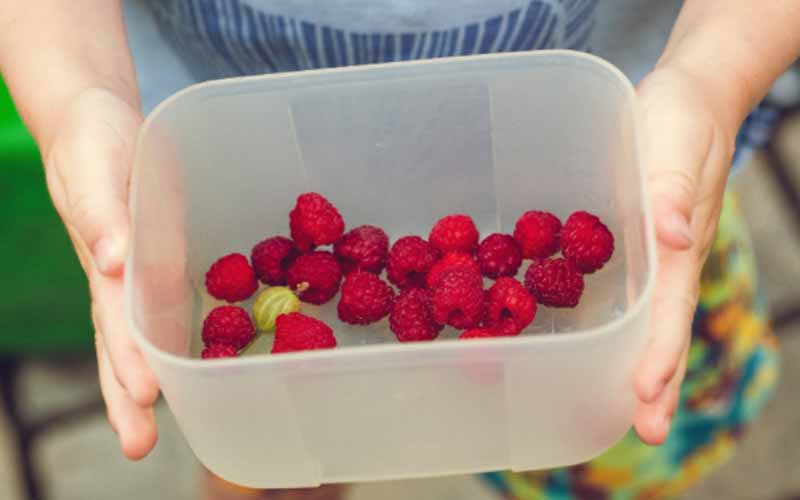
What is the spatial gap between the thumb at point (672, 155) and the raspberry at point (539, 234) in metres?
0.13

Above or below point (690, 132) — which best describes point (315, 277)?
below

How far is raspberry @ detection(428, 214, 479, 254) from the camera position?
2.85 feet

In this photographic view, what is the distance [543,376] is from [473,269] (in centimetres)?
21

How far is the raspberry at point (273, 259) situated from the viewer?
34.8 inches

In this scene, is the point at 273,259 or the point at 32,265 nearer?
the point at 273,259

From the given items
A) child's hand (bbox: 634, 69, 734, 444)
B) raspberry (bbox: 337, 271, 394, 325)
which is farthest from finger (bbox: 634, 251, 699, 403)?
raspberry (bbox: 337, 271, 394, 325)

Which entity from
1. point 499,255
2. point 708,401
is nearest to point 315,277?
point 499,255

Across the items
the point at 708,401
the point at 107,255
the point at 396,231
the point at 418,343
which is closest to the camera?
the point at 418,343

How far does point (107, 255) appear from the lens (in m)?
0.71

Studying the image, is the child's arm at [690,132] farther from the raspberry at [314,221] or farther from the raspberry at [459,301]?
the raspberry at [314,221]

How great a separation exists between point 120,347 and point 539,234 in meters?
0.35

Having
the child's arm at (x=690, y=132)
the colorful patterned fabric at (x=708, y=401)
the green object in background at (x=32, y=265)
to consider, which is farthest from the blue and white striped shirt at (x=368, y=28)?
the green object in background at (x=32, y=265)

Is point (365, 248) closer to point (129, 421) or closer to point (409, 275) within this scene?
point (409, 275)

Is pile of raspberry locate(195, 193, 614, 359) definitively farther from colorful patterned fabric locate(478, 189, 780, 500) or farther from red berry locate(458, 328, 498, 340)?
colorful patterned fabric locate(478, 189, 780, 500)
